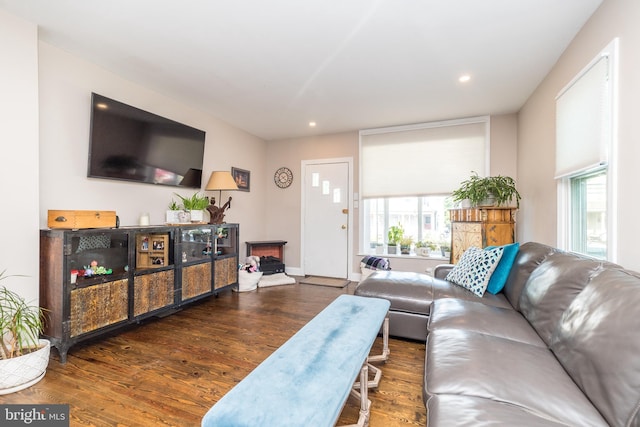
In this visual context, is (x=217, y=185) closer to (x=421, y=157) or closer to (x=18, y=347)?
(x=18, y=347)

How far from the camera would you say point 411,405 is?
1584mm

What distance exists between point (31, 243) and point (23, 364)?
0.84 metres

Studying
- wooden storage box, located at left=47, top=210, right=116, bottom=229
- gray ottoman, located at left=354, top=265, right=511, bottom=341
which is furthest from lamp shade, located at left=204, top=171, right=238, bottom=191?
gray ottoman, located at left=354, top=265, right=511, bottom=341

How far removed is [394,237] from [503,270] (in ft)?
7.11

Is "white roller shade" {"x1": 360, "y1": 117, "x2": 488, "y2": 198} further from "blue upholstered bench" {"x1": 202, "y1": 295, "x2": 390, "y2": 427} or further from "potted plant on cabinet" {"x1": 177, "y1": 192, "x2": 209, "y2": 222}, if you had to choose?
"blue upholstered bench" {"x1": 202, "y1": 295, "x2": 390, "y2": 427}

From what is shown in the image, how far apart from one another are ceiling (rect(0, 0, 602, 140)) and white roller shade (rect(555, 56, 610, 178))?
0.44 m

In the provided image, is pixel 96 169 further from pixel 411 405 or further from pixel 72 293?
pixel 411 405

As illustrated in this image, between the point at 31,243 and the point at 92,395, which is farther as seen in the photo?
the point at 31,243

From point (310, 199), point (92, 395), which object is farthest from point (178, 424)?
point (310, 199)

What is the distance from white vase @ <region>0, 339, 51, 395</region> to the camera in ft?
5.44

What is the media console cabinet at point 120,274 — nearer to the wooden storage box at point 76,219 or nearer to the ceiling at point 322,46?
the wooden storage box at point 76,219

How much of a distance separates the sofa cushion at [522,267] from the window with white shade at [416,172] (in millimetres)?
1919

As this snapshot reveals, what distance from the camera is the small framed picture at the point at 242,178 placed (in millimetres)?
4441

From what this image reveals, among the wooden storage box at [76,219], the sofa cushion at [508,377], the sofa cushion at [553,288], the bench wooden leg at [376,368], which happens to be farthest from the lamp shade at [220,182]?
the sofa cushion at [553,288]
